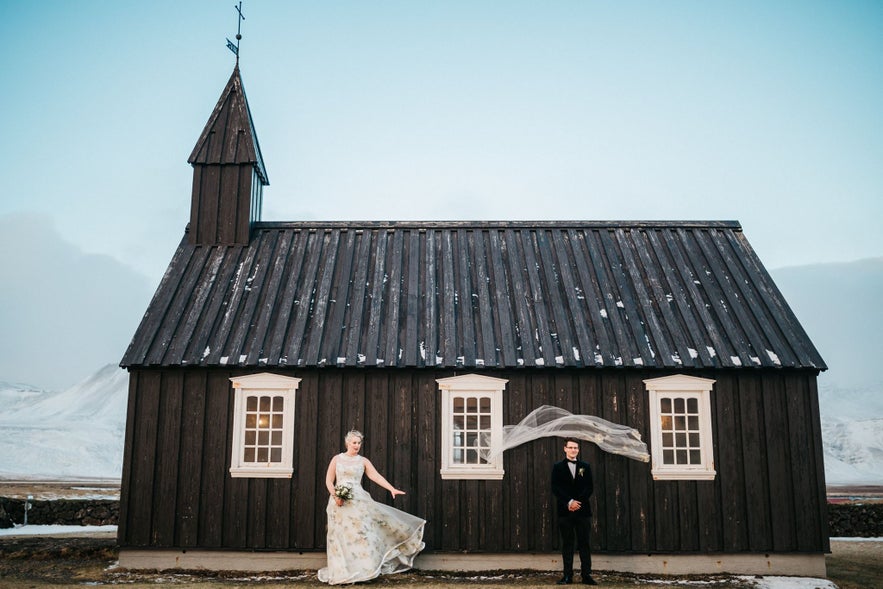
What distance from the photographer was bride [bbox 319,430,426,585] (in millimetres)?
9148

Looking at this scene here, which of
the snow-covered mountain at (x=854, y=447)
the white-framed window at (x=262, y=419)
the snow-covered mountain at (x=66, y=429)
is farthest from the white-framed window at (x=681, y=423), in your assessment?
the snow-covered mountain at (x=66, y=429)

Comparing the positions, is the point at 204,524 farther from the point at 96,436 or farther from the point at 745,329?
the point at 96,436

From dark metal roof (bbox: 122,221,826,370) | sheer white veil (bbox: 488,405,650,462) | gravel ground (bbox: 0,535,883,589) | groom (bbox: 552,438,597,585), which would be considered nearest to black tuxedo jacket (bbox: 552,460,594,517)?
groom (bbox: 552,438,597,585)

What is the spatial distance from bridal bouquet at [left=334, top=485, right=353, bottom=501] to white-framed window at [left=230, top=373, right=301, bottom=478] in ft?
5.54

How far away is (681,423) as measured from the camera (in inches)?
423

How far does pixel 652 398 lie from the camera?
1071cm

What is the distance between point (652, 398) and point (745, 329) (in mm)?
2104

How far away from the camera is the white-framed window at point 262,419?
10656 mm

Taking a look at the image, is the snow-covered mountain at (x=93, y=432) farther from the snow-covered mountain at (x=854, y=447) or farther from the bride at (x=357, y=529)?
the bride at (x=357, y=529)

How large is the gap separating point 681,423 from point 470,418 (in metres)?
3.44

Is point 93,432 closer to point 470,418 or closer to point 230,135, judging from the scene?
point 230,135

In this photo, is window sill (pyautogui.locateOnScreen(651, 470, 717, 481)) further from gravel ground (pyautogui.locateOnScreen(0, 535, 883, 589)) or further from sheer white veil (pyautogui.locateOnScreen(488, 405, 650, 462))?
gravel ground (pyautogui.locateOnScreen(0, 535, 883, 589))

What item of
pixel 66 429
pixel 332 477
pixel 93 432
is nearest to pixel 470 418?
pixel 332 477

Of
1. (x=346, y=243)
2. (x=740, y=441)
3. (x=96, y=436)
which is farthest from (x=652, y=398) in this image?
(x=96, y=436)
